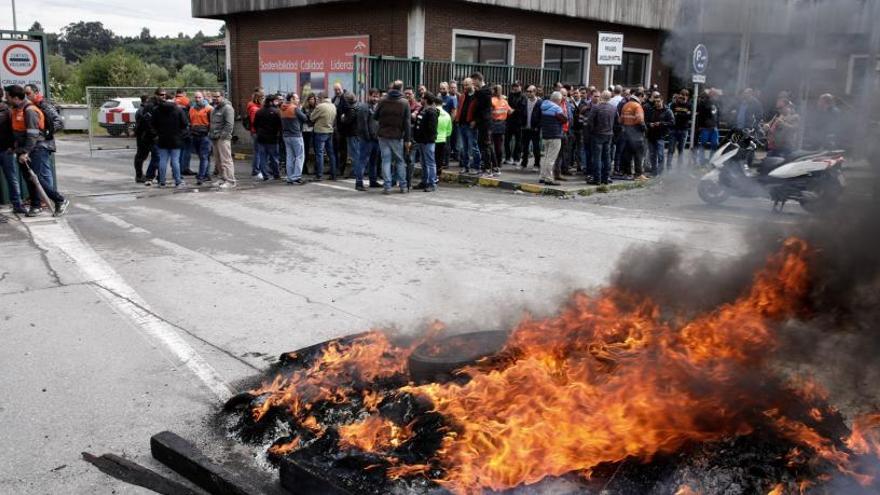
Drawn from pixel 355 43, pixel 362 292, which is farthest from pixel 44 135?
pixel 355 43

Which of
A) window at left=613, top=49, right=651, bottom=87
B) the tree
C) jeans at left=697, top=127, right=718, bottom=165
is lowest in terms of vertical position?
jeans at left=697, top=127, right=718, bottom=165

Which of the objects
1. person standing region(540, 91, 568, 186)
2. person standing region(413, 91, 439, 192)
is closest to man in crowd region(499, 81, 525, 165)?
person standing region(540, 91, 568, 186)

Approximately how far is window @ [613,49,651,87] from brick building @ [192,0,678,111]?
33 millimetres

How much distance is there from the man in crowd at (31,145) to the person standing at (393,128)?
17.9ft

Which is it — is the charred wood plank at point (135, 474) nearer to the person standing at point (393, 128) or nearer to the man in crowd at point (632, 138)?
the person standing at point (393, 128)

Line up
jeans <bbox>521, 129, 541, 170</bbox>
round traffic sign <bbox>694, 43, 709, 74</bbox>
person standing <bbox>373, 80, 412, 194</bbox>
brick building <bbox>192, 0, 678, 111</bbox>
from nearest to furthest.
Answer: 1. round traffic sign <bbox>694, 43, 709, 74</bbox>
2. person standing <bbox>373, 80, 412, 194</bbox>
3. jeans <bbox>521, 129, 541, 170</bbox>
4. brick building <bbox>192, 0, 678, 111</bbox>

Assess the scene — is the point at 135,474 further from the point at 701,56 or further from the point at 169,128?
the point at 169,128

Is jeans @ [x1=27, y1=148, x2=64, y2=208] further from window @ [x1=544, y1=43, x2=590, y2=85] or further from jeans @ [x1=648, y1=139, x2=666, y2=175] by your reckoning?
Result: window @ [x1=544, y1=43, x2=590, y2=85]

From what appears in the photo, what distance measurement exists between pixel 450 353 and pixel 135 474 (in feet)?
6.24

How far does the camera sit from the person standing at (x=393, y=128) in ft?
43.1

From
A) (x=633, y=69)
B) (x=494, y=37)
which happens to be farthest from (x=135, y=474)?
(x=633, y=69)

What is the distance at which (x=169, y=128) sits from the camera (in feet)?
44.8

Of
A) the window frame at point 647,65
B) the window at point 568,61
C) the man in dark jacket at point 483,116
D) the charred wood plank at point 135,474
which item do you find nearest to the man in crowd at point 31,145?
the man in dark jacket at point 483,116

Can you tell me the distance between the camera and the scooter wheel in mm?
11977
